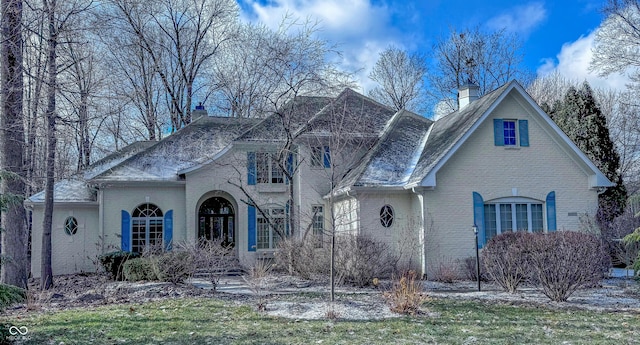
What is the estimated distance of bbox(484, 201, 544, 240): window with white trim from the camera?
16.7 metres

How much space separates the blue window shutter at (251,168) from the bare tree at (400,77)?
682 inches

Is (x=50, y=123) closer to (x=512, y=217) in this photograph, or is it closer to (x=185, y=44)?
(x=512, y=217)

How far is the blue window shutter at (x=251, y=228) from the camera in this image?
19861 millimetres

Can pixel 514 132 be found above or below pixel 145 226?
above

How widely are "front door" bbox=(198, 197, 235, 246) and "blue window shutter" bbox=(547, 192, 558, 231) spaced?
11629 mm

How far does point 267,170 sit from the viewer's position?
20.5 metres

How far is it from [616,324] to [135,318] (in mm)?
8095

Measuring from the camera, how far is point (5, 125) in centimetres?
1240

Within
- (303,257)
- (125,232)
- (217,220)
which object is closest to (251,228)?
(217,220)

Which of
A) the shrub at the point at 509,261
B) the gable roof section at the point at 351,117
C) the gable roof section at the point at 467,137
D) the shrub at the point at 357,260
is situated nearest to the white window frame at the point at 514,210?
the gable roof section at the point at 467,137

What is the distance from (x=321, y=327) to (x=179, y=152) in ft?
48.2

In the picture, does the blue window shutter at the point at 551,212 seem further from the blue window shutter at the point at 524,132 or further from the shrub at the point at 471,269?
the shrub at the point at 471,269

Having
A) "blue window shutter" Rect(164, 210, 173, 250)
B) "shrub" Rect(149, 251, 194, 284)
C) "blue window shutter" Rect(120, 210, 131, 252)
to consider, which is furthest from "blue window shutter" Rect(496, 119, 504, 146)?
"blue window shutter" Rect(120, 210, 131, 252)

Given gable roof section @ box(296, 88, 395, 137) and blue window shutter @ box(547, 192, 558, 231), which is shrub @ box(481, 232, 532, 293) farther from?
gable roof section @ box(296, 88, 395, 137)
